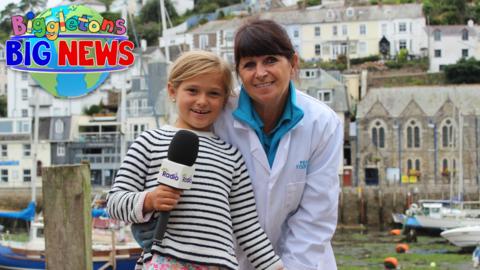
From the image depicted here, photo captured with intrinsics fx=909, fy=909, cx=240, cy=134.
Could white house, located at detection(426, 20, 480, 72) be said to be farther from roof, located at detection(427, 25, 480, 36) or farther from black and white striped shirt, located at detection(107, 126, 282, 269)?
black and white striped shirt, located at detection(107, 126, 282, 269)

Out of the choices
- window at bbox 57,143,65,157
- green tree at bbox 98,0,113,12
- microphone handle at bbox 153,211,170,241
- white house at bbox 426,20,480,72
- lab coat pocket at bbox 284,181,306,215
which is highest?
green tree at bbox 98,0,113,12

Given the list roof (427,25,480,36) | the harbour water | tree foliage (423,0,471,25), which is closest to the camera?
the harbour water

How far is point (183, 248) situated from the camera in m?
4.11

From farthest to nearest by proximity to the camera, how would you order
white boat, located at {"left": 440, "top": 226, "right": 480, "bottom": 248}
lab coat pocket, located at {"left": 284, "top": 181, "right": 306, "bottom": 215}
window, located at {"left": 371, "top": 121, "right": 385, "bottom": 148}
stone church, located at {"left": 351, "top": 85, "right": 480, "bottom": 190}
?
window, located at {"left": 371, "top": 121, "right": 385, "bottom": 148}
stone church, located at {"left": 351, "top": 85, "right": 480, "bottom": 190}
white boat, located at {"left": 440, "top": 226, "right": 480, "bottom": 248}
lab coat pocket, located at {"left": 284, "top": 181, "right": 306, "bottom": 215}

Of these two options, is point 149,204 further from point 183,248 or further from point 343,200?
point 343,200

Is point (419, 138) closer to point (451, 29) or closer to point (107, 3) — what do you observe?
point (451, 29)

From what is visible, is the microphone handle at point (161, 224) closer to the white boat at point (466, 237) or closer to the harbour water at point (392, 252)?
the harbour water at point (392, 252)

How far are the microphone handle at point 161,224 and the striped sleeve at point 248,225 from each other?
0.38 m

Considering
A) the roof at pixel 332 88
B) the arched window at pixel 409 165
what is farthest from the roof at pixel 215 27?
the arched window at pixel 409 165

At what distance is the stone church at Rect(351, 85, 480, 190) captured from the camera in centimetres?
5541

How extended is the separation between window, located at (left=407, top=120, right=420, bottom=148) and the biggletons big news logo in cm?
4915

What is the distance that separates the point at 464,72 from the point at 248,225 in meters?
68.0

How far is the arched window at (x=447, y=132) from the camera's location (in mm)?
55650

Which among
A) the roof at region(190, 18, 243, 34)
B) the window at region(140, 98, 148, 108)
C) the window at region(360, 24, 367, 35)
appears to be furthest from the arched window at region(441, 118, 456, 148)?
the roof at region(190, 18, 243, 34)
